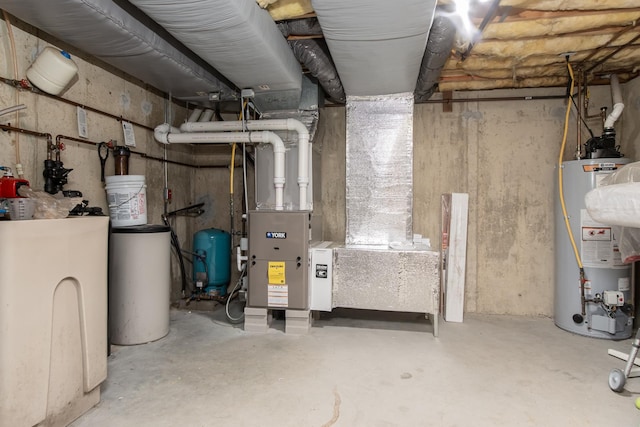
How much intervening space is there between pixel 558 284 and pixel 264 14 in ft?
10.7

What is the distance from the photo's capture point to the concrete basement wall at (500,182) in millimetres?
3494

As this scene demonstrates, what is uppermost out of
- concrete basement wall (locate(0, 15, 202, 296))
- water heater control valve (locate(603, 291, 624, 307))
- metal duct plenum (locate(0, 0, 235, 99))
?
metal duct plenum (locate(0, 0, 235, 99))

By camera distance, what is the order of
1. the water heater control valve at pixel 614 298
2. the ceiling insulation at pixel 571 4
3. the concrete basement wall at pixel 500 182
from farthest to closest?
the concrete basement wall at pixel 500 182 → the water heater control valve at pixel 614 298 → the ceiling insulation at pixel 571 4

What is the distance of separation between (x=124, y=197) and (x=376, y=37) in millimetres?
2126

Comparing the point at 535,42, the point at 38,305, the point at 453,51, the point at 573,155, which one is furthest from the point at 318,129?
the point at 38,305

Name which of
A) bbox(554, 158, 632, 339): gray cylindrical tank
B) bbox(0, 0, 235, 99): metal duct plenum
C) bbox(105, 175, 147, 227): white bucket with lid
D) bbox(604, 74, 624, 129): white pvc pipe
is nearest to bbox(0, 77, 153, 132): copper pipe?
bbox(0, 0, 235, 99): metal duct plenum

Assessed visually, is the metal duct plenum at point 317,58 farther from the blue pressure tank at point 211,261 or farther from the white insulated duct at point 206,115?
the blue pressure tank at point 211,261

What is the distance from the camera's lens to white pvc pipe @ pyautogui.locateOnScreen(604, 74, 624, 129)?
2920 mm

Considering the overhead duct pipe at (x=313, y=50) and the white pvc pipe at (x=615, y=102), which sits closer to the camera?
the overhead duct pipe at (x=313, y=50)

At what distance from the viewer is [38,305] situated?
151 cm

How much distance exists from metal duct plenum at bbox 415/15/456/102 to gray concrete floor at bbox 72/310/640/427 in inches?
84.0

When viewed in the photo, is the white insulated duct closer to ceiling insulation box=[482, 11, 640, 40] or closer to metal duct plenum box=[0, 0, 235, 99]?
metal duct plenum box=[0, 0, 235, 99]

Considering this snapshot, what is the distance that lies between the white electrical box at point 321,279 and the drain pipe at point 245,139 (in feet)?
1.86

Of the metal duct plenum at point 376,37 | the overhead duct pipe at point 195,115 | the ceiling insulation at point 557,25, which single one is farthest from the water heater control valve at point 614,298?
the overhead duct pipe at point 195,115
